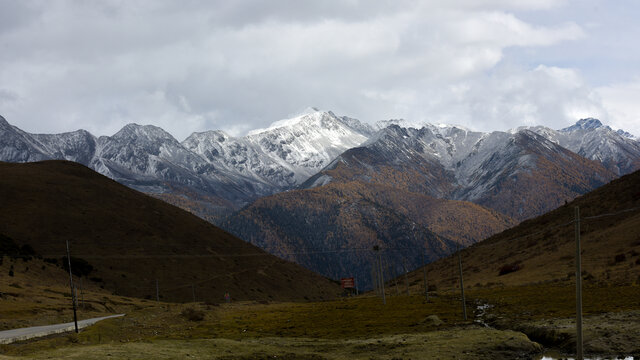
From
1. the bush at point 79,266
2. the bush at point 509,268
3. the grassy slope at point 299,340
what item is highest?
the bush at point 79,266

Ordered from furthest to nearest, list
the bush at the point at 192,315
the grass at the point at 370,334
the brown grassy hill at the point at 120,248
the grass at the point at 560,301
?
the brown grassy hill at the point at 120,248
the bush at the point at 192,315
the grass at the point at 560,301
the grass at the point at 370,334

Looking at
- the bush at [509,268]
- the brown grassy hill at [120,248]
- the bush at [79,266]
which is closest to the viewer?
the bush at [509,268]

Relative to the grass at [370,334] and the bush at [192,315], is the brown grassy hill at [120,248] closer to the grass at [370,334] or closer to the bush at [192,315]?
the bush at [192,315]

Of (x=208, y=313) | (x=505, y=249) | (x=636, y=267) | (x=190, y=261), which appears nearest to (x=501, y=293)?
(x=636, y=267)

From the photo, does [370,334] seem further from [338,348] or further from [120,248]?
[120,248]

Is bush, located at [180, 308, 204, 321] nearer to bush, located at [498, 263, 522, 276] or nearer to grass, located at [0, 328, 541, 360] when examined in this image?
grass, located at [0, 328, 541, 360]

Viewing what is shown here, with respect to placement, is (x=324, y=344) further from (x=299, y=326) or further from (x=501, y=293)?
(x=501, y=293)

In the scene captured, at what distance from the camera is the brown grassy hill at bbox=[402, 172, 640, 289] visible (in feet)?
330

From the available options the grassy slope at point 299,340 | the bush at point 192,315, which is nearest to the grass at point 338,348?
the grassy slope at point 299,340

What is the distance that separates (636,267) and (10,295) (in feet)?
301

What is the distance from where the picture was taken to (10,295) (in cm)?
9181

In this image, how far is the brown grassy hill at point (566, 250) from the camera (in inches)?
3962

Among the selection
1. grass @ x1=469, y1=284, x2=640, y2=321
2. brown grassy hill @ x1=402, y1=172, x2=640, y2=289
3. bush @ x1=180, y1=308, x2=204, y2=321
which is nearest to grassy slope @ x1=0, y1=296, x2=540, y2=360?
grass @ x1=469, y1=284, x2=640, y2=321

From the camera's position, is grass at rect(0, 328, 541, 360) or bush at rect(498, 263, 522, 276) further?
bush at rect(498, 263, 522, 276)
